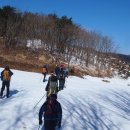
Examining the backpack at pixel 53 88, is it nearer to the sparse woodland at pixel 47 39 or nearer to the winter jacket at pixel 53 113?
the winter jacket at pixel 53 113

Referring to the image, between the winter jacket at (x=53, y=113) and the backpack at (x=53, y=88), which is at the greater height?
the winter jacket at (x=53, y=113)

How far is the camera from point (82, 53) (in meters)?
87.8

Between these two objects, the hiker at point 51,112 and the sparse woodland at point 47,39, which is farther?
the sparse woodland at point 47,39

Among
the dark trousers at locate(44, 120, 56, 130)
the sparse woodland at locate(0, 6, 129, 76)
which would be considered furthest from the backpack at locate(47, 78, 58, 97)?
the sparse woodland at locate(0, 6, 129, 76)

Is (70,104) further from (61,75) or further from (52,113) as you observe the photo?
(52,113)

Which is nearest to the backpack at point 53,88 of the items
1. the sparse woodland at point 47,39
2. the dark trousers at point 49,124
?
the dark trousers at point 49,124

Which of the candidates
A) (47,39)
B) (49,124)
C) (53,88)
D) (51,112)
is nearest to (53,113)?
(51,112)

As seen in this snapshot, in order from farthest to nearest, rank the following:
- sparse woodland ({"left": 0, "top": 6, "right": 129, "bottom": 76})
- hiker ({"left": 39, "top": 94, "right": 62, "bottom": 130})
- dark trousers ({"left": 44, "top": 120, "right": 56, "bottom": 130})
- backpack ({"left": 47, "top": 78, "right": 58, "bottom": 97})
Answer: sparse woodland ({"left": 0, "top": 6, "right": 129, "bottom": 76})
backpack ({"left": 47, "top": 78, "right": 58, "bottom": 97})
dark trousers ({"left": 44, "top": 120, "right": 56, "bottom": 130})
hiker ({"left": 39, "top": 94, "right": 62, "bottom": 130})

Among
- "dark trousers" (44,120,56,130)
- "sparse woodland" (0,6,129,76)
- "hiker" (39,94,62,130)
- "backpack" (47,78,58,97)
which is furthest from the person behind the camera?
"sparse woodland" (0,6,129,76)

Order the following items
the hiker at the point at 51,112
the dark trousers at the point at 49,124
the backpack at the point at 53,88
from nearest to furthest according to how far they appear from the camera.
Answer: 1. the hiker at the point at 51,112
2. the dark trousers at the point at 49,124
3. the backpack at the point at 53,88

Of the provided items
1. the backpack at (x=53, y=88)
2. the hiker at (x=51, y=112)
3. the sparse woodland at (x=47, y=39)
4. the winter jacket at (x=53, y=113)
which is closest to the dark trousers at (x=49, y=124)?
the hiker at (x=51, y=112)

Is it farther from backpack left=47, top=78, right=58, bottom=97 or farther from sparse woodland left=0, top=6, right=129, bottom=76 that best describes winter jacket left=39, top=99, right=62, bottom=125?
sparse woodland left=0, top=6, right=129, bottom=76

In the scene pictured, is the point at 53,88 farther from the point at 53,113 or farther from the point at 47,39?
the point at 47,39

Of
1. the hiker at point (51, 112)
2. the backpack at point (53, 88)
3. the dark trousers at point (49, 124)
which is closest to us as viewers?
the hiker at point (51, 112)
